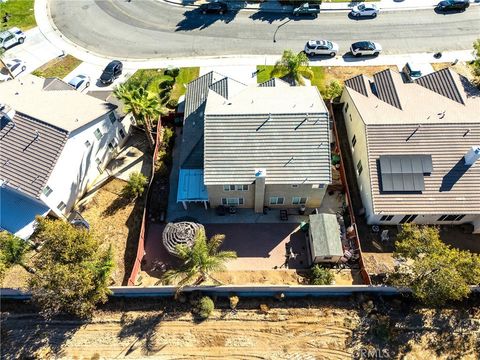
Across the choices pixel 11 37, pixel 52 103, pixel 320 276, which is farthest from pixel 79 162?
pixel 11 37

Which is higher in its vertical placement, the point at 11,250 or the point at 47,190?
the point at 47,190

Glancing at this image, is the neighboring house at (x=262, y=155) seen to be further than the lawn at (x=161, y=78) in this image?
No

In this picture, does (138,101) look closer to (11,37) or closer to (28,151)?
(28,151)

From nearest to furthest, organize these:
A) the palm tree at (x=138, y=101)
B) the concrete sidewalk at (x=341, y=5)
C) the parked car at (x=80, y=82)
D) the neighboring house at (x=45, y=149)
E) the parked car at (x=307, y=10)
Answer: the neighboring house at (x=45, y=149)
the palm tree at (x=138, y=101)
the parked car at (x=80, y=82)
the parked car at (x=307, y=10)
the concrete sidewalk at (x=341, y=5)

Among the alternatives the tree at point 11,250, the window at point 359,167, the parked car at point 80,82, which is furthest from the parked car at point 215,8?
the tree at point 11,250

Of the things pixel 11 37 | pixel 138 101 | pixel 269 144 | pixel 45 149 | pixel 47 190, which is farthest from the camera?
pixel 11 37

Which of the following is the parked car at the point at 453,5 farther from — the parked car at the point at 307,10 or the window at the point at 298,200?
the window at the point at 298,200

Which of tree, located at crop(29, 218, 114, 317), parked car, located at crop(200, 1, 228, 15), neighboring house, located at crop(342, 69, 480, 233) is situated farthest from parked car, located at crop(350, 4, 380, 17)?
tree, located at crop(29, 218, 114, 317)

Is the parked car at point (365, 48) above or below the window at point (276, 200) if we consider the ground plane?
above

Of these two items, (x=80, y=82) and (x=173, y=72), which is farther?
(x=173, y=72)
